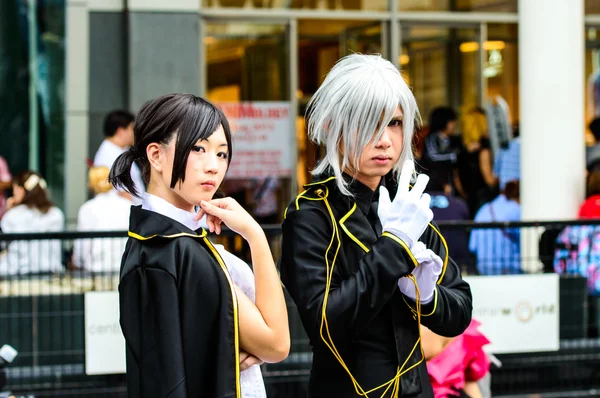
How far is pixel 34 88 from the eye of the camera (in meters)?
11.2

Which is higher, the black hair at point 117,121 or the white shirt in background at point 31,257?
the black hair at point 117,121

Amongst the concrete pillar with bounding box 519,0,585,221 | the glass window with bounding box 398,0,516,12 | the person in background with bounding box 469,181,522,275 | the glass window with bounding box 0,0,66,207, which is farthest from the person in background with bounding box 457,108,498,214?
the person in background with bounding box 469,181,522,275

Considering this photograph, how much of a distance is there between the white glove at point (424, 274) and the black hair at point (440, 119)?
337 inches

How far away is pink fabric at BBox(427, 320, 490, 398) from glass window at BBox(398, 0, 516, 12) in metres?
8.39

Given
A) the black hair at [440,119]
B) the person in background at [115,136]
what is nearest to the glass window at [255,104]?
the black hair at [440,119]

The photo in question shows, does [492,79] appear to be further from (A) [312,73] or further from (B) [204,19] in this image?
(B) [204,19]

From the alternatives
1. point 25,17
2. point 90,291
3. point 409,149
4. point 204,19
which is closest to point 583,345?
point 90,291

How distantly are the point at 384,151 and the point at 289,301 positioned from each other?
3.55 meters

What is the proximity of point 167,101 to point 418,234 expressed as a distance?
0.77 metres

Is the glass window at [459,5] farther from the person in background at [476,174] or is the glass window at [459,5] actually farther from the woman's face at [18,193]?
the woman's face at [18,193]

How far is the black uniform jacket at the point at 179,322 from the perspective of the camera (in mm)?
2525

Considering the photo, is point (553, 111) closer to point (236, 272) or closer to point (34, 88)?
point (34, 88)

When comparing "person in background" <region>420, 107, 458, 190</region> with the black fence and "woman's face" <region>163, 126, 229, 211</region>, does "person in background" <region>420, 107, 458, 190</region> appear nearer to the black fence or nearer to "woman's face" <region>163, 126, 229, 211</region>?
the black fence

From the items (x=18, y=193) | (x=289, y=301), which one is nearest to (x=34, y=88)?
(x=18, y=193)
